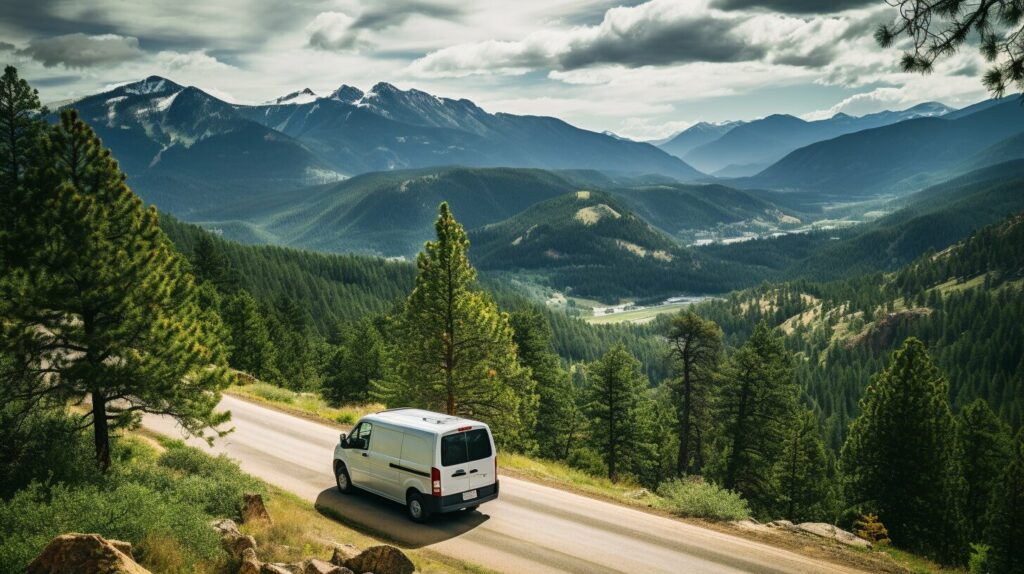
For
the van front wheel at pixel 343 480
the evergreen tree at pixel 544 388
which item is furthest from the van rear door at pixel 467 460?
the evergreen tree at pixel 544 388

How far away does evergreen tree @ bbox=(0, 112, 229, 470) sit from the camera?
1517 cm

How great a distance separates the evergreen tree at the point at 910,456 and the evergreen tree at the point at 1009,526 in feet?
8.10

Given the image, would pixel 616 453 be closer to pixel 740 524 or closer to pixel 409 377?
pixel 409 377

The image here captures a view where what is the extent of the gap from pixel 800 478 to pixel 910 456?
36.5 feet

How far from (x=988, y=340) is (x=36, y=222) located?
196 meters

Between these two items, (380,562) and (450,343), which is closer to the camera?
(380,562)

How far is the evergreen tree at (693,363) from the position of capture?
151 feet

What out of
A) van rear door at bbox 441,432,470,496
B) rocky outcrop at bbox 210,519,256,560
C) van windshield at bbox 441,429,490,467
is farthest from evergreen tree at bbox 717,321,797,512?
rocky outcrop at bbox 210,519,256,560

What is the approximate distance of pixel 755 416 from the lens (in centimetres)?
4278

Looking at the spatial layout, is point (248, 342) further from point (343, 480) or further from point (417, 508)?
point (417, 508)

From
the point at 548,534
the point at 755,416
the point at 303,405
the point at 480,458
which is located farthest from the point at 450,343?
the point at 755,416

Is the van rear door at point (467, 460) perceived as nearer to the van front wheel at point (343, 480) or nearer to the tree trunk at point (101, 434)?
the van front wheel at point (343, 480)

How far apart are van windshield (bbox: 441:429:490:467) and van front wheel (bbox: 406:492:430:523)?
5.13 feet

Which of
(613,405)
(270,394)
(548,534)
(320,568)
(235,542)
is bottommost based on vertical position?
(613,405)
